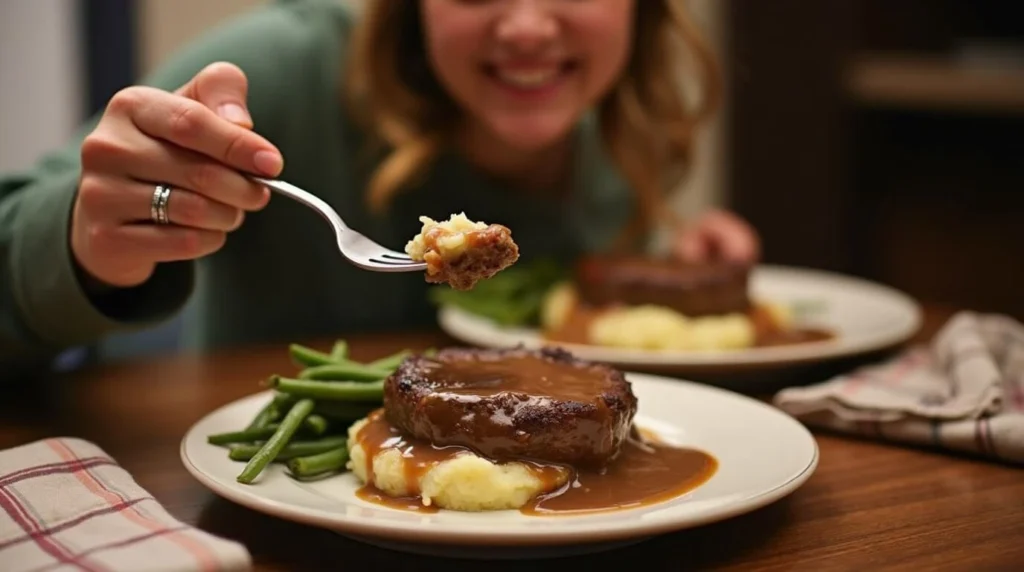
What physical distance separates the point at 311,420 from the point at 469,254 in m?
0.44

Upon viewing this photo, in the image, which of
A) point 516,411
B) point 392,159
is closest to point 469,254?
point 516,411

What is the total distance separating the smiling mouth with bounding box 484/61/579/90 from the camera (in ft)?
10.00

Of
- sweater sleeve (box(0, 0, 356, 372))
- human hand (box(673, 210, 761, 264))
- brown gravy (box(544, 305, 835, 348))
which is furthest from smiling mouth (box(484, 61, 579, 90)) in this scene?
sweater sleeve (box(0, 0, 356, 372))

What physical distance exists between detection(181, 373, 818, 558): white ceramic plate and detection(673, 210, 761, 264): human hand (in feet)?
5.68

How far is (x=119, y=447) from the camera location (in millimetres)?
2047

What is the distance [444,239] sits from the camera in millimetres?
1693

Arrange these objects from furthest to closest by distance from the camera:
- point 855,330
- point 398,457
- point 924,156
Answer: point 924,156 < point 855,330 < point 398,457

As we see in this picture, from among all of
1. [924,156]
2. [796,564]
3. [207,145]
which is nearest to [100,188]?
[207,145]

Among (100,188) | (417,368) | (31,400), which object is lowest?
(31,400)

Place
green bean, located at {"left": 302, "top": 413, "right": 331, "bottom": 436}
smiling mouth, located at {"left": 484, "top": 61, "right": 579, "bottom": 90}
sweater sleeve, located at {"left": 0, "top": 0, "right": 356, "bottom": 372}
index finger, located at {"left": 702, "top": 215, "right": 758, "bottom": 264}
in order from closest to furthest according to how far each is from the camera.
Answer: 1. green bean, located at {"left": 302, "top": 413, "right": 331, "bottom": 436}
2. sweater sleeve, located at {"left": 0, "top": 0, "right": 356, "bottom": 372}
3. smiling mouth, located at {"left": 484, "top": 61, "right": 579, "bottom": 90}
4. index finger, located at {"left": 702, "top": 215, "right": 758, "bottom": 264}

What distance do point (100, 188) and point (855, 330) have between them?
2.16 meters

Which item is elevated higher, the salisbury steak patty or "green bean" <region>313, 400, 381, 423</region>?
the salisbury steak patty

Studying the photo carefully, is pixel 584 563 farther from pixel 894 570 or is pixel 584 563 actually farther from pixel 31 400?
pixel 31 400

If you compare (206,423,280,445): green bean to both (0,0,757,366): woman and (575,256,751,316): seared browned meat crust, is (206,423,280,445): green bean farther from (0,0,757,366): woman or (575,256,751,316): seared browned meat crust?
(575,256,751,316): seared browned meat crust
